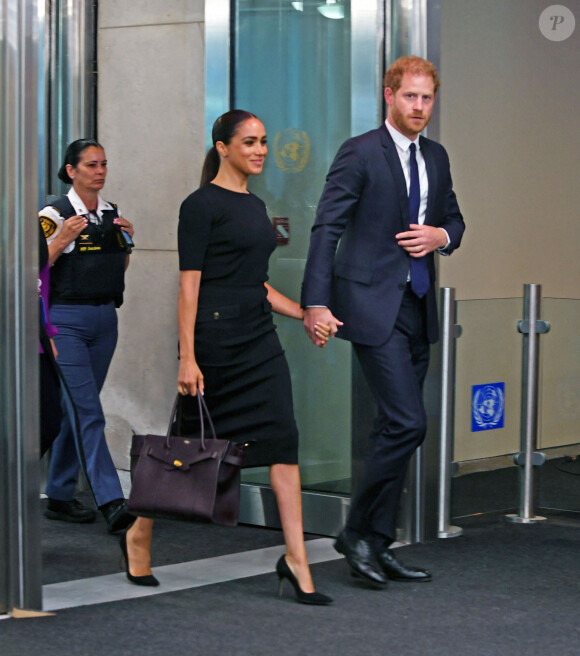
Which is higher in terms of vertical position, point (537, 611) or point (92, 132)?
point (92, 132)

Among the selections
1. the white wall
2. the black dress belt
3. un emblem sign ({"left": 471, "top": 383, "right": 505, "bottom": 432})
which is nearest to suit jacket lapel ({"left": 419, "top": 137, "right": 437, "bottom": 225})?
un emblem sign ({"left": 471, "top": 383, "right": 505, "bottom": 432})

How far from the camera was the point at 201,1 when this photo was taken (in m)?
7.04

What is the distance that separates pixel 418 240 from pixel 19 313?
157 cm

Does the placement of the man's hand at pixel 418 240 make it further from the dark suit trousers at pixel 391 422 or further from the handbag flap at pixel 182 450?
the handbag flap at pixel 182 450

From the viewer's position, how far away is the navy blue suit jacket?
513cm

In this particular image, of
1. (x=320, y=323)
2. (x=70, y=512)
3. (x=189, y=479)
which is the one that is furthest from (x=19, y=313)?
(x=70, y=512)

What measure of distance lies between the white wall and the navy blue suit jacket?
1997mm

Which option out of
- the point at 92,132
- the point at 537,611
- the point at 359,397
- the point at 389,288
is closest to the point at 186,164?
the point at 92,132

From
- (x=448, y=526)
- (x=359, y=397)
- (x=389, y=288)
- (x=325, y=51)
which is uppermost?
(x=325, y=51)

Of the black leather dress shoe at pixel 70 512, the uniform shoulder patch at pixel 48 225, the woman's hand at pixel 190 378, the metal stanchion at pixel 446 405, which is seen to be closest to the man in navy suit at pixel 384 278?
the woman's hand at pixel 190 378

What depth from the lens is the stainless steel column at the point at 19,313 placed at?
461 cm

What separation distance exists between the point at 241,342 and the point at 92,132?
9.43 ft

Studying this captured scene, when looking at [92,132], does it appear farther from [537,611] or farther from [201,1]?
[537,611]

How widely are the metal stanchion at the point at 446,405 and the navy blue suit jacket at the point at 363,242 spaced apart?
1.10 metres
